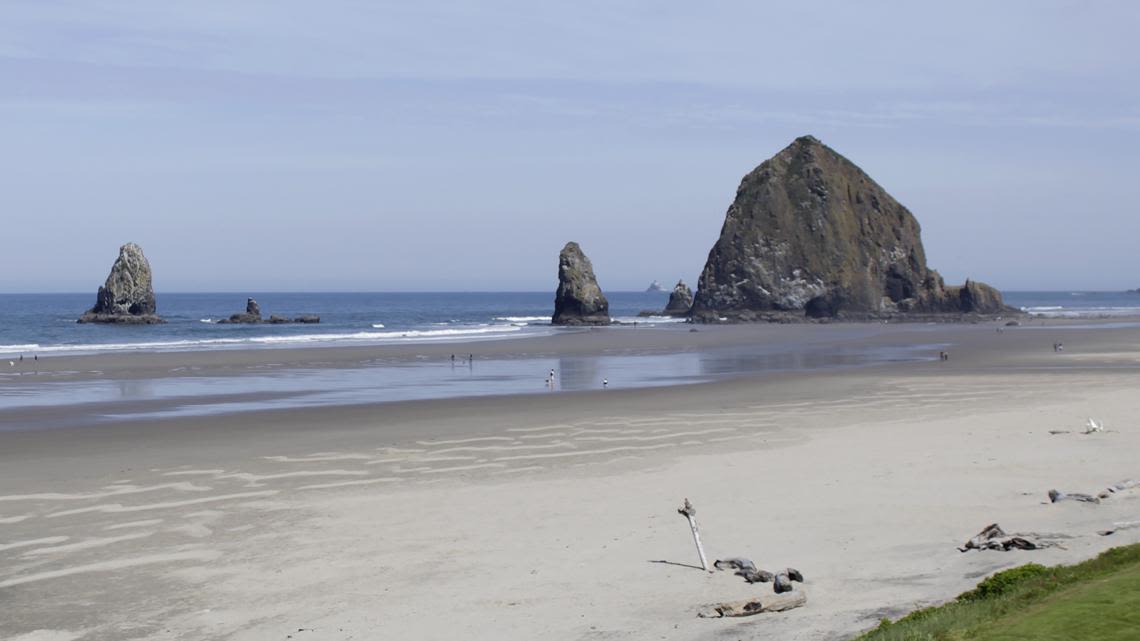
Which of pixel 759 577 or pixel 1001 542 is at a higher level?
pixel 1001 542

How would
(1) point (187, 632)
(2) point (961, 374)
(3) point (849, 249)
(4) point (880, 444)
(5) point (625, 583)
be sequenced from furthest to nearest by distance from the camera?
(3) point (849, 249)
(2) point (961, 374)
(4) point (880, 444)
(5) point (625, 583)
(1) point (187, 632)

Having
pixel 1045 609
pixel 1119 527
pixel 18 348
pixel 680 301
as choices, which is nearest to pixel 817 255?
pixel 680 301

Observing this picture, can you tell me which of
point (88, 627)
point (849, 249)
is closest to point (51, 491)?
point (88, 627)

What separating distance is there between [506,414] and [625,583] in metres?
17.6

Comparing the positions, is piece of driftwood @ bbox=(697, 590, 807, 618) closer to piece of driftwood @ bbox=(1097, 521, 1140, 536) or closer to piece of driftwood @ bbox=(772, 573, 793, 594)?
piece of driftwood @ bbox=(772, 573, 793, 594)

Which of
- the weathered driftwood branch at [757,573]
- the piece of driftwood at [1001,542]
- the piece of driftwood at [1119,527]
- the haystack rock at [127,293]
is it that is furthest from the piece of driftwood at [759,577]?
the haystack rock at [127,293]

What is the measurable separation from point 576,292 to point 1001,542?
9929 centimetres

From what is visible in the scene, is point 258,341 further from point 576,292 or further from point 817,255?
point 817,255

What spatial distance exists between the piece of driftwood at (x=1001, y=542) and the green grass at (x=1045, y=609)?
252cm

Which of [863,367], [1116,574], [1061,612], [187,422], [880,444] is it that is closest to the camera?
[1061,612]

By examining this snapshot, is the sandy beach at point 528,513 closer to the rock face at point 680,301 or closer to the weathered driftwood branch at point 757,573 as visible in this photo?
the weathered driftwood branch at point 757,573

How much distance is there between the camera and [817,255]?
410 ft

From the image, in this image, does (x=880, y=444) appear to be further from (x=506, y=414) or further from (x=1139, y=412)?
(x=506, y=414)

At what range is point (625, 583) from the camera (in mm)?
11805
